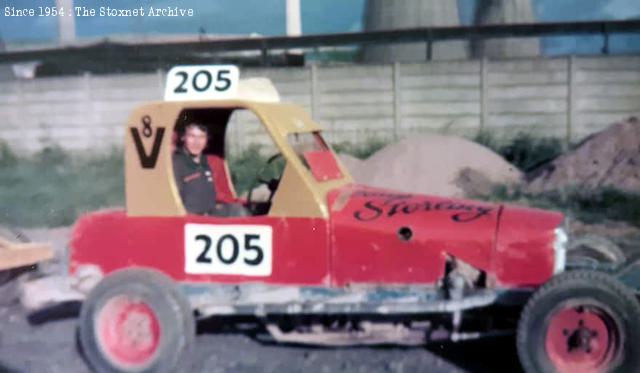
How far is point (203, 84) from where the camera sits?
5164 millimetres

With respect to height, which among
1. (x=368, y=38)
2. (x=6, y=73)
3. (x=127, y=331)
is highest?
(x=368, y=38)

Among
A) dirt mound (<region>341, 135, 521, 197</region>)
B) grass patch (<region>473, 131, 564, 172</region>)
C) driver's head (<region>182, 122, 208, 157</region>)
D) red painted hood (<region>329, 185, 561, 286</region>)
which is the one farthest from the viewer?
grass patch (<region>473, 131, 564, 172</region>)

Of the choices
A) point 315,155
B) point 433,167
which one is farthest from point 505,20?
point 315,155

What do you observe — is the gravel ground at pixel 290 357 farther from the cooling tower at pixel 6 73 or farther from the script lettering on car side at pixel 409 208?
the cooling tower at pixel 6 73

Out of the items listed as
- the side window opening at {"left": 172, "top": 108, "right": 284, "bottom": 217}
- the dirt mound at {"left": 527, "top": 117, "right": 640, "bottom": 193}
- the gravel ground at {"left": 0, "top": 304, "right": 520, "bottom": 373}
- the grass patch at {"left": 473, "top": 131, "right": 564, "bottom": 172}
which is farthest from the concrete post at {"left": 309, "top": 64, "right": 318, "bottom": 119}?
the gravel ground at {"left": 0, "top": 304, "right": 520, "bottom": 373}

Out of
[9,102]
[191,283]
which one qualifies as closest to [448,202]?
[191,283]

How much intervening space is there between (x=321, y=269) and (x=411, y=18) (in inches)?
490

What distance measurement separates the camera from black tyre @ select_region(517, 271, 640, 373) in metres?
4.36

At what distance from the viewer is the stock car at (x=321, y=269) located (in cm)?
448

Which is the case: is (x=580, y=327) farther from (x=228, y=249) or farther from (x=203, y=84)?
(x=203, y=84)

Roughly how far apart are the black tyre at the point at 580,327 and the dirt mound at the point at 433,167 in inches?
293

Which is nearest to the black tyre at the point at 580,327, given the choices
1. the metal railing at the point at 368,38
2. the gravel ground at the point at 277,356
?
the gravel ground at the point at 277,356

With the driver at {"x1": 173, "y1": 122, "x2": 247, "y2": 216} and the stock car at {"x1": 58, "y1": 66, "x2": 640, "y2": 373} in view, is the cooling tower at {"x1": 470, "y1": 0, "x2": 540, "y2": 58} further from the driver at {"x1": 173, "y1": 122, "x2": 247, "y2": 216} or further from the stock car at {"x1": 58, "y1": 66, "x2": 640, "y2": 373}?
the driver at {"x1": 173, "y1": 122, "x2": 247, "y2": 216}

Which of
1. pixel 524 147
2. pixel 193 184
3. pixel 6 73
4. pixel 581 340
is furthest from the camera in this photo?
pixel 6 73
